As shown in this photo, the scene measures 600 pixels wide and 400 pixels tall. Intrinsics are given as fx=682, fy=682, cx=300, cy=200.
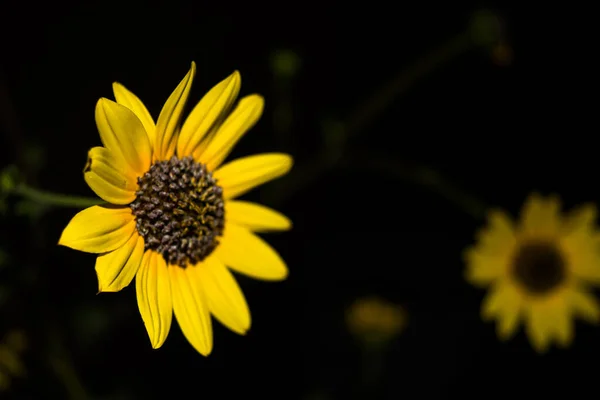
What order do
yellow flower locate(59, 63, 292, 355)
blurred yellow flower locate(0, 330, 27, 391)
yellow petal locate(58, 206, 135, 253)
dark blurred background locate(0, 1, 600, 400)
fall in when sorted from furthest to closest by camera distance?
dark blurred background locate(0, 1, 600, 400) → blurred yellow flower locate(0, 330, 27, 391) → yellow flower locate(59, 63, 292, 355) → yellow petal locate(58, 206, 135, 253)

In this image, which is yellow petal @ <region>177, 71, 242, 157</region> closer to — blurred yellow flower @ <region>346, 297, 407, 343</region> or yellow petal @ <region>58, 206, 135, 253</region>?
yellow petal @ <region>58, 206, 135, 253</region>

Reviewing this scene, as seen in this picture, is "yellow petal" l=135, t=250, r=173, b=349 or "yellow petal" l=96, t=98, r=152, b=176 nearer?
"yellow petal" l=96, t=98, r=152, b=176

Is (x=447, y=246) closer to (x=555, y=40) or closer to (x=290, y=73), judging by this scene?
(x=555, y=40)

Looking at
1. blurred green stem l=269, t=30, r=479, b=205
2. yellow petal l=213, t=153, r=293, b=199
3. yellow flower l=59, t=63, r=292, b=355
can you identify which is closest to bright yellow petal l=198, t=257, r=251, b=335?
yellow flower l=59, t=63, r=292, b=355

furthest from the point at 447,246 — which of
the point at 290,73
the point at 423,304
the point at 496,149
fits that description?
the point at 290,73

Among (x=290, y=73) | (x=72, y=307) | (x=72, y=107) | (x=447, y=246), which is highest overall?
(x=447, y=246)

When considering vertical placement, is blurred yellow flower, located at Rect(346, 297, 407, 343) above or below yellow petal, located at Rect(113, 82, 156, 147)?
above
